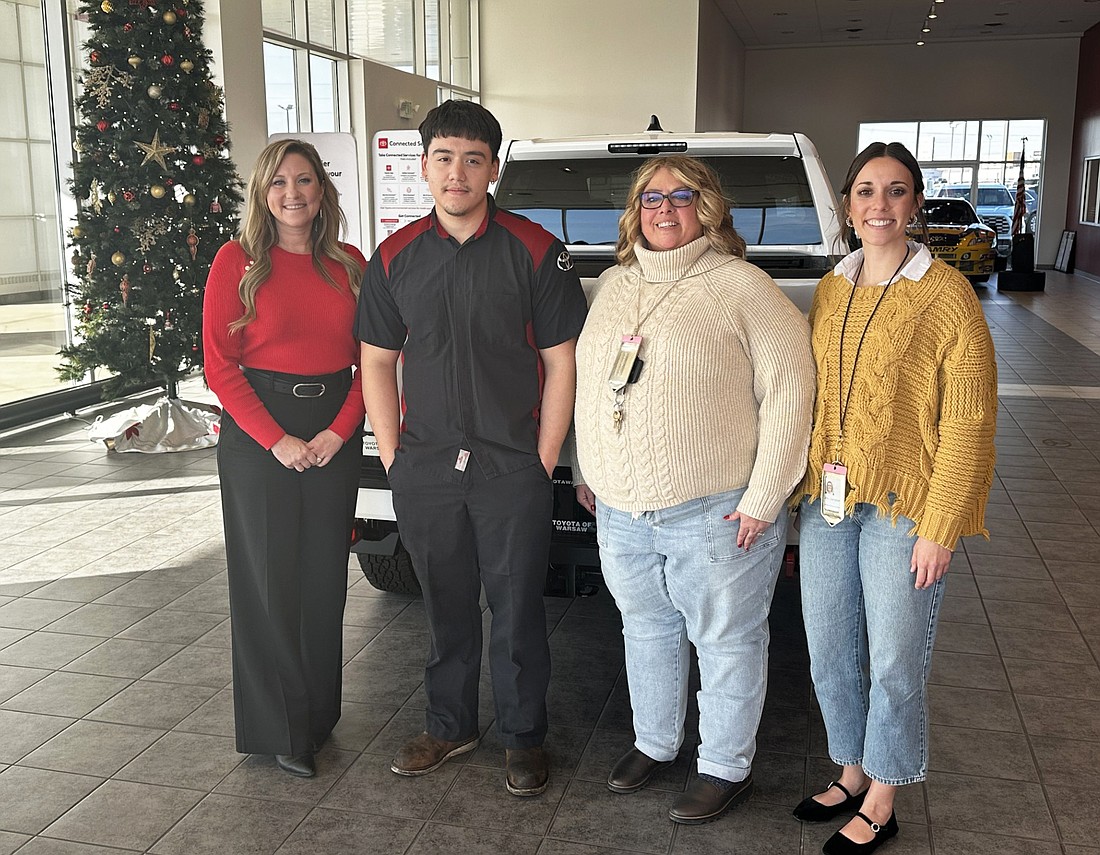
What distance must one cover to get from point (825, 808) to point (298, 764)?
4.71 feet

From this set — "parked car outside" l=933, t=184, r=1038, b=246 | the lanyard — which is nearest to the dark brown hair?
the lanyard

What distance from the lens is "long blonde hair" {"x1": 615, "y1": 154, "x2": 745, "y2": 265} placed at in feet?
8.55

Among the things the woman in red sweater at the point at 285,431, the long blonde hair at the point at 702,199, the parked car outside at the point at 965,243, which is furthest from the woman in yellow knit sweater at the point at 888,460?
the parked car outside at the point at 965,243

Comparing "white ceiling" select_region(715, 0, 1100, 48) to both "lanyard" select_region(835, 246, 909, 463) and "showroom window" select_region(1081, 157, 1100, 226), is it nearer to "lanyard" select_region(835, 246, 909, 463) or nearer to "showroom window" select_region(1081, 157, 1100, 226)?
"showroom window" select_region(1081, 157, 1100, 226)

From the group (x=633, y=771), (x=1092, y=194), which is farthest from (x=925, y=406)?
(x=1092, y=194)

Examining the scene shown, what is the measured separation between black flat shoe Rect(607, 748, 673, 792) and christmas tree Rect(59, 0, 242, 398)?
5273mm

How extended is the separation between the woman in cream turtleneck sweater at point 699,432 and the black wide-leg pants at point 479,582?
0.20 m

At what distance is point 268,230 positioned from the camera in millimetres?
2885

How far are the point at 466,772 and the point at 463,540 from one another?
Result: 0.68 m

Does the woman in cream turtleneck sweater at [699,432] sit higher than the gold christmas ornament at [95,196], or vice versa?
the gold christmas ornament at [95,196]

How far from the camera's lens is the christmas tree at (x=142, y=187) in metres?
6.97

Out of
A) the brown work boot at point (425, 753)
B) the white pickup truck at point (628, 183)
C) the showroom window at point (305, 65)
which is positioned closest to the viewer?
the brown work boot at point (425, 753)

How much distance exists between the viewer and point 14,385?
321 inches

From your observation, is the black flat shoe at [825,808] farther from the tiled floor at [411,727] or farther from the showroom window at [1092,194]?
the showroom window at [1092,194]
